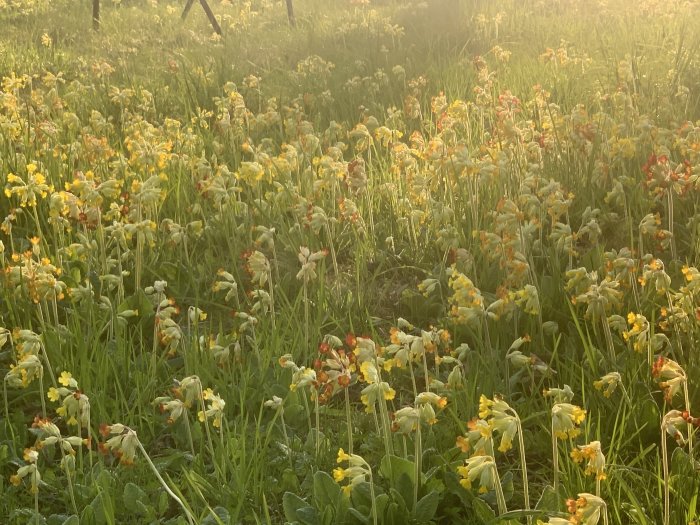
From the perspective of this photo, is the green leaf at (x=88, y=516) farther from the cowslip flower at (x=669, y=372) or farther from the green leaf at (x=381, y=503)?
the cowslip flower at (x=669, y=372)

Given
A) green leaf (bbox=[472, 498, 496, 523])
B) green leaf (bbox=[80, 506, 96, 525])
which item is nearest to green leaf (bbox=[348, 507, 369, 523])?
green leaf (bbox=[472, 498, 496, 523])

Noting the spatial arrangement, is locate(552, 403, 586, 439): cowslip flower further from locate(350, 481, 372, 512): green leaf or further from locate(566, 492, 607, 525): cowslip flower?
locate(350, 481, 372, 512): green leaf

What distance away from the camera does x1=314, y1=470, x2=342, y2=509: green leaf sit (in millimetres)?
2344

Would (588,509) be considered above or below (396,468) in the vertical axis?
above

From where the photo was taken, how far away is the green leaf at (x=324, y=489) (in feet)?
7.69

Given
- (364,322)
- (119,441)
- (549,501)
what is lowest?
(364,322)

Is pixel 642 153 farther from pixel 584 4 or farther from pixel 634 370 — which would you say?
pixel 584 4

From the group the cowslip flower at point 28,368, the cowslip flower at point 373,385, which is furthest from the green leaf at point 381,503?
the cowslip flower at point 28,368

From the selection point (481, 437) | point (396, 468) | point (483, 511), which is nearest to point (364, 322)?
point (396, 468)

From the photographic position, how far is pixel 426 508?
2303 mm

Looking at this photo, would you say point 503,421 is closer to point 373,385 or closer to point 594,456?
point 594,456

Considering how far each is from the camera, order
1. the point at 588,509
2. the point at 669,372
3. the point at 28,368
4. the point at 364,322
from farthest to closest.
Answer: the point at 364,322 → the point at 28,368 → the point at 669,372 → the point at 588,509

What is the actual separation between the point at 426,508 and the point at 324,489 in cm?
27

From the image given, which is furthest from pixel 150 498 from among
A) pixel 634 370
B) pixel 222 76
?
pixel 222 76
